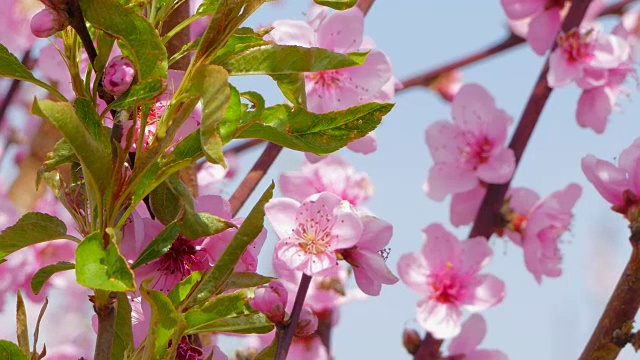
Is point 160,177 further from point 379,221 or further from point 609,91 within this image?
point 609,91

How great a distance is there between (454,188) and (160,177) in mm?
1194

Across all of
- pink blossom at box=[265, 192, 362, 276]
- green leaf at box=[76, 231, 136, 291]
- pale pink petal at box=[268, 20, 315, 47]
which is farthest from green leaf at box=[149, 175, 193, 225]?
pale pink petal at box=[268, 20, 315, 47]

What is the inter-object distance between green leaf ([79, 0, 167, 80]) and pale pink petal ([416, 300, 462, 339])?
39.9 inches

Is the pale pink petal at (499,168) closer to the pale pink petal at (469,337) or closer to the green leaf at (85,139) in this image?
the pale pink petal at (469,337)

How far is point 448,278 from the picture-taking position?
5.93 ft

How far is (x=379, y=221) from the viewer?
3.65ft

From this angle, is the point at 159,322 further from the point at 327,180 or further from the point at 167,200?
the point at 327,180

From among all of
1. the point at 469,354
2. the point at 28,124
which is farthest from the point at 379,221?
the point at 28,124

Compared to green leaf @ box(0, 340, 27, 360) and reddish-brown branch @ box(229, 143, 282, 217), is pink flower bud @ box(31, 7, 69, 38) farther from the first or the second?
reddish-brown branch @ box(229, 143, 282, 217)

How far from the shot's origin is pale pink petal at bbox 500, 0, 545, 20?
1.93 meters

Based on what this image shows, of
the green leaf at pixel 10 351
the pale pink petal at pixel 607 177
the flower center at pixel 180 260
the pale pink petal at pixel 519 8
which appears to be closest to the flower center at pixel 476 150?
the pale pink petal at pixel 519 8

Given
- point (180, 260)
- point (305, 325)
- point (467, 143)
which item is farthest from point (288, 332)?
point (467, 143)

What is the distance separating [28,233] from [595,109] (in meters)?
1.42

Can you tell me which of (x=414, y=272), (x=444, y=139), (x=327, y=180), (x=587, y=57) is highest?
(x=327, y=180)
